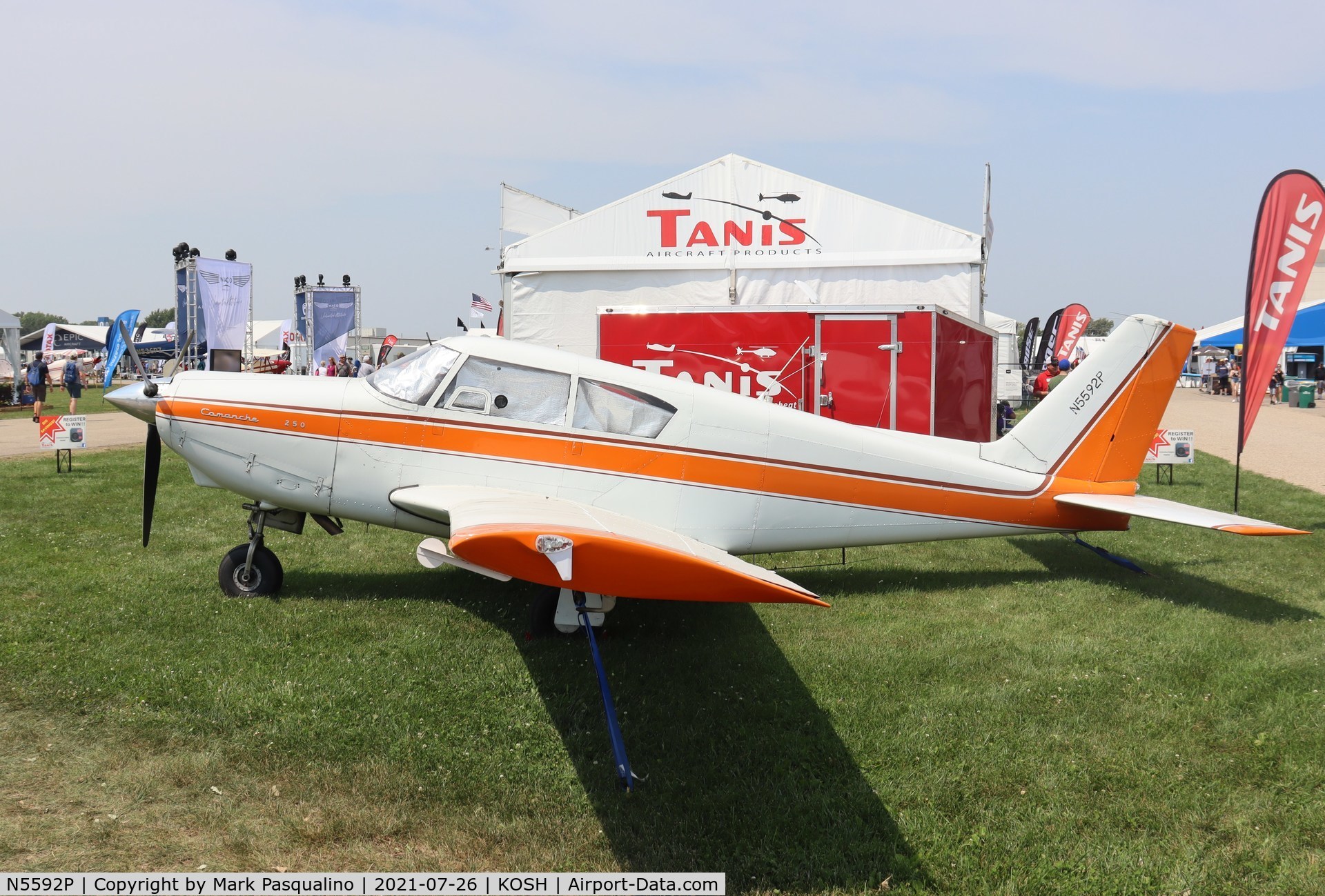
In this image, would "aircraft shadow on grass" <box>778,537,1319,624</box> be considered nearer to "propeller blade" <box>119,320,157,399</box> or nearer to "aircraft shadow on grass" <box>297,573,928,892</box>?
"aircraft shadow on grass" <box>297,573,928,892</box>

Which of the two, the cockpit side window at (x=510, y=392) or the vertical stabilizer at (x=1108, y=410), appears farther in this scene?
the vertical stabilizer at (x=1108, y=410)

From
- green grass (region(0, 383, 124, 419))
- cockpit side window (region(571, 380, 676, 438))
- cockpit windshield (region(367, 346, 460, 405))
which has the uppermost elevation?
cockpit windshield (region(367, 346, 460, 405))

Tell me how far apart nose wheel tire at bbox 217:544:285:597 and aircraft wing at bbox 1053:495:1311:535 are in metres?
6.40

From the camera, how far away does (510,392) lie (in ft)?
21.2

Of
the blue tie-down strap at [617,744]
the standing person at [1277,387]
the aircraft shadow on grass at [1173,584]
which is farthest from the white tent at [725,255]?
the standing person at [1277,387]

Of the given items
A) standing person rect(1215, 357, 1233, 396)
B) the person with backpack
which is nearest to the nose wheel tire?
the person with backpack

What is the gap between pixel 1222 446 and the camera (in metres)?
20.8

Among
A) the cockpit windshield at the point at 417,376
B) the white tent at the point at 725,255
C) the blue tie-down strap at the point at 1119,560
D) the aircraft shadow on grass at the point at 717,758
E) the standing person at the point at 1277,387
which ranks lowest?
the aircraft shadow on grass at the point at 717,758

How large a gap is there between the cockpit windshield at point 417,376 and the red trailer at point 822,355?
195 inches

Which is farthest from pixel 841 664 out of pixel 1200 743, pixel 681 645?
pixel 1200 743

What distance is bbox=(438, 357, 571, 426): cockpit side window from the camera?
6445mm

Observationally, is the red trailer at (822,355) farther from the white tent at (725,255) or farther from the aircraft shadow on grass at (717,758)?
the aircraft shadow on grass at (717,758)

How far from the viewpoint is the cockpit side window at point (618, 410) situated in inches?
254

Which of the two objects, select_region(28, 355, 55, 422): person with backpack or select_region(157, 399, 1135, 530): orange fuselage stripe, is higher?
select_region(28, 355, 55, 422): person with backpack
